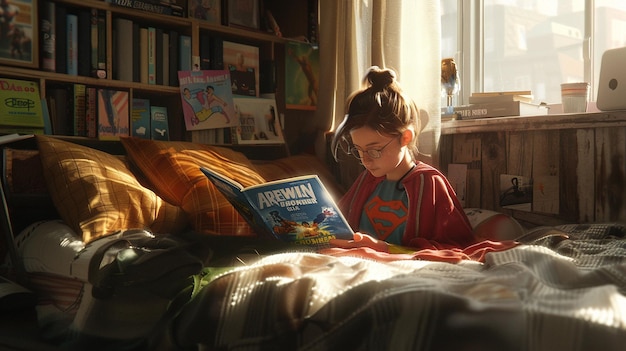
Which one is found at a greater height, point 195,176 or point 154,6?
point 154,6

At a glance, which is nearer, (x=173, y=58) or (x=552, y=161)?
(x=552, y=161)

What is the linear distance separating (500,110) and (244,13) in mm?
1178

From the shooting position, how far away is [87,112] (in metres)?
2.04

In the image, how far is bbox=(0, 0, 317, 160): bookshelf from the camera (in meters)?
1.98

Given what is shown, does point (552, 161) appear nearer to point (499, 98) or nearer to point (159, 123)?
point (499, 98)

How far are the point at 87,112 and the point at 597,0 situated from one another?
1927 mm

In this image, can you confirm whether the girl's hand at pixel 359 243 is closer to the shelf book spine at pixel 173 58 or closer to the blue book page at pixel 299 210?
the blue book page at pixel 299 210

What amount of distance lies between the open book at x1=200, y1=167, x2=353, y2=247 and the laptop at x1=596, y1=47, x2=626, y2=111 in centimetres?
90

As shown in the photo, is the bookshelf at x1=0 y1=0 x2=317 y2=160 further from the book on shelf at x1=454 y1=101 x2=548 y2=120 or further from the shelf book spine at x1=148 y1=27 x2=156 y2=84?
the book on shelf at x1=454 y1=101 x2=548 y2=120

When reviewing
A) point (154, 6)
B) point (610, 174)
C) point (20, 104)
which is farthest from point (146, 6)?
point (610, 174)

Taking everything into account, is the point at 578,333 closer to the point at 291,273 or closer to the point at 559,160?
the point at 291,273

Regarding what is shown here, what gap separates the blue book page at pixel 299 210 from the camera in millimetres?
1245

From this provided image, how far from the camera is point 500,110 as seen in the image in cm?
201

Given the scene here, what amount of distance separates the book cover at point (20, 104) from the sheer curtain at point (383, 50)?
1.11 meters
